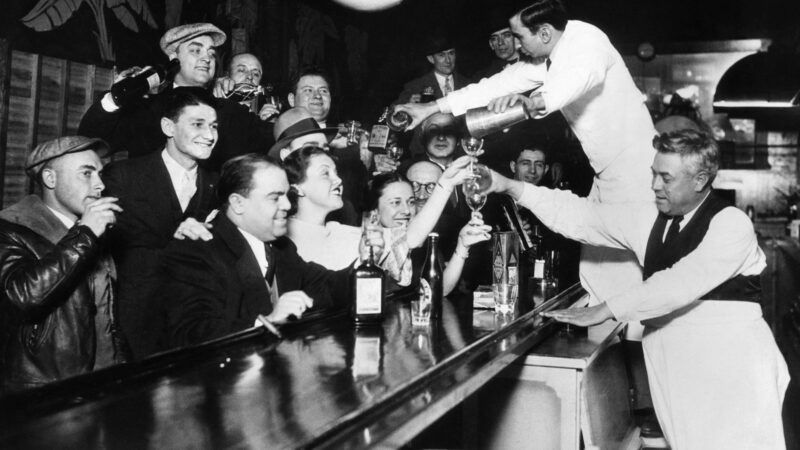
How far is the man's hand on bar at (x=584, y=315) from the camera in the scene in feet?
8.11

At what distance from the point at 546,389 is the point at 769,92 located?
17.3 ft

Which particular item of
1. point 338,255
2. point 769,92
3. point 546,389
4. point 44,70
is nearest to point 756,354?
point 546,389

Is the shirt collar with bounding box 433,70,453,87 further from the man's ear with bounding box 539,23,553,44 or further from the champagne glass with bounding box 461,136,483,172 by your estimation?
the champagne glass with bounding box 461,136,483,172

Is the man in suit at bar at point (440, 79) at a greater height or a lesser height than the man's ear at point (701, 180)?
greater

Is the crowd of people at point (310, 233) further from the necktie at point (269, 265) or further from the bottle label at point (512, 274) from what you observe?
the bottle label at point (512, 274)

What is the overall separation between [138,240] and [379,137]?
149 centimetres

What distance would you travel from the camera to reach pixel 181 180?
2.96 meters

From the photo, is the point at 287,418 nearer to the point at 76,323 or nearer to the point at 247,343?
the point at 247,343

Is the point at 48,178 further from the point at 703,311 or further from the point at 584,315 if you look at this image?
the point at 703,311

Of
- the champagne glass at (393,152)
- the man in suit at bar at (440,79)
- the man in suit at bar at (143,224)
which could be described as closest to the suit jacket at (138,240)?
the man in suit at bar at (143,224)

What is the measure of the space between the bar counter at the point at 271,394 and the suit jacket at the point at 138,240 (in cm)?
109

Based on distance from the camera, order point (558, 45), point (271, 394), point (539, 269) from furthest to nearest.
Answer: point (539, 269), point (558, 45), point (271, 394)

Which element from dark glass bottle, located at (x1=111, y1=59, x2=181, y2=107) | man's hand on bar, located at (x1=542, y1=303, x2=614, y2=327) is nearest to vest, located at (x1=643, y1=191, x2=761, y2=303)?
man's hand on bar, located at (x1=542, y1=303, x2=614, y2=327)

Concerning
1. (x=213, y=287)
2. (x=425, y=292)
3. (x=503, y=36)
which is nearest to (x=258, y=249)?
(x=213, y=287)
